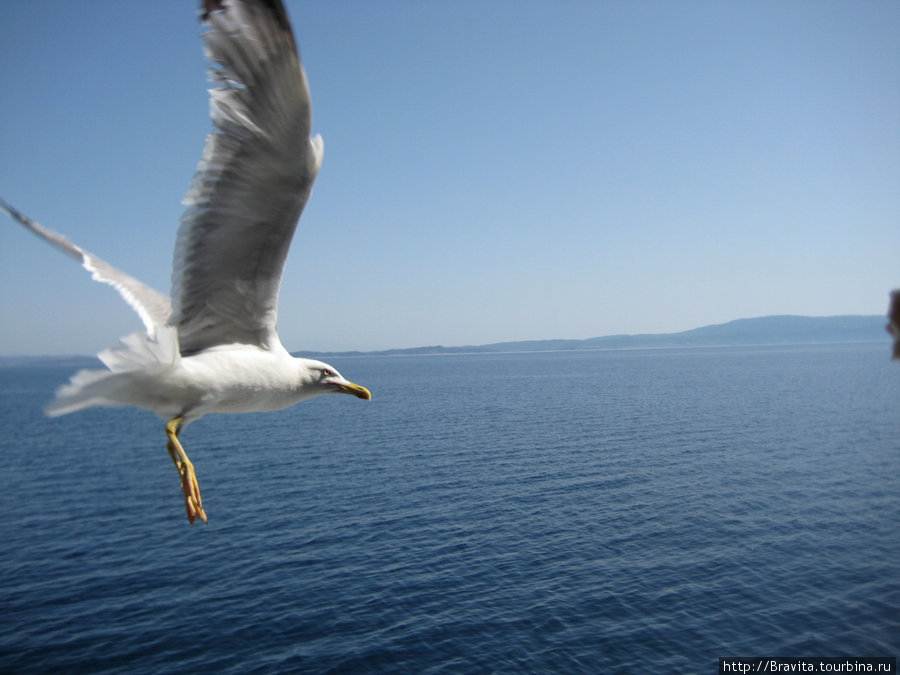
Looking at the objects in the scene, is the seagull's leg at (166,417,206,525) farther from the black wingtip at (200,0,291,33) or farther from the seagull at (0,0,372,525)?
the black wingtip at (200,0,291,33)

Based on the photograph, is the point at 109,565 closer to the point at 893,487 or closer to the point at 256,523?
the point at 256,523

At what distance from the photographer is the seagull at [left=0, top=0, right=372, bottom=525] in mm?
4426

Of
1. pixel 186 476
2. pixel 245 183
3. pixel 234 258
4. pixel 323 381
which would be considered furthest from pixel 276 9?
pixel 186 476

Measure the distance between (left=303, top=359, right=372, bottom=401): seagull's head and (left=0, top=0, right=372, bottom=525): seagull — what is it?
1 cm

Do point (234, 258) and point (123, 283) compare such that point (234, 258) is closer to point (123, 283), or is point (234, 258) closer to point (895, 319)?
point (123, 283)

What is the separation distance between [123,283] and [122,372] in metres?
3.12

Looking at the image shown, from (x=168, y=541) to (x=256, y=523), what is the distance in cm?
471

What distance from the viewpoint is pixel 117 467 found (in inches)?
2055

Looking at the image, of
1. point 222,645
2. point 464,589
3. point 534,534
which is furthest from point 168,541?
point 534,534

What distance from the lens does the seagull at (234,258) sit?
14.5 feet

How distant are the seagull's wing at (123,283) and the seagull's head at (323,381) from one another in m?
1.79

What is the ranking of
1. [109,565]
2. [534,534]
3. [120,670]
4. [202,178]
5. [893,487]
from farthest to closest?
[893,487]
[534,534]
[109,565]
[120,670]
[202,178]

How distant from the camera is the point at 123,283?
304 inches

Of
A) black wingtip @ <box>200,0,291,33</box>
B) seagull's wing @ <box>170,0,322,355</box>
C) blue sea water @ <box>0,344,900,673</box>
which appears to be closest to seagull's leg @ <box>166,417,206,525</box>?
seagull's wing @ <box>170,0,322,355</box>
